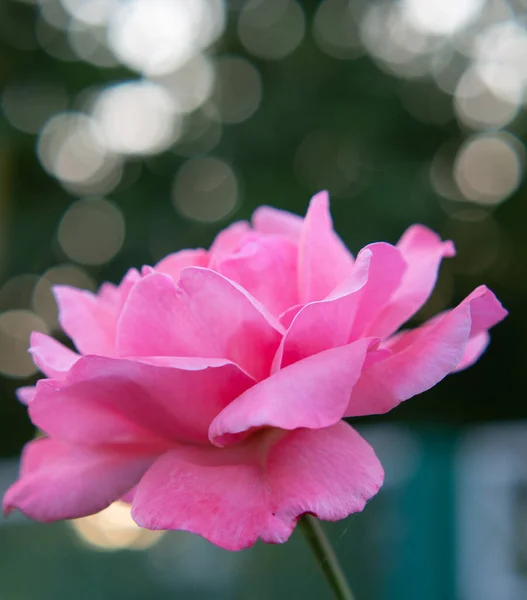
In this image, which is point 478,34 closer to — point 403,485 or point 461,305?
point 403,485

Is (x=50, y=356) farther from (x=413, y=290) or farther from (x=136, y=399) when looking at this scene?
(x=413, y=290)

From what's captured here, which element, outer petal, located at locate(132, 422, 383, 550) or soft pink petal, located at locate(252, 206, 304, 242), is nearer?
outer petal, located at locate(132, 422, 383, 550)

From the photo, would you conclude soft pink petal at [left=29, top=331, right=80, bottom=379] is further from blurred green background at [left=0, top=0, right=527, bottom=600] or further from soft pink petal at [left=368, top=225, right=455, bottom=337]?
blurred green background at [left=0, top=0, right=527, bottom=600]

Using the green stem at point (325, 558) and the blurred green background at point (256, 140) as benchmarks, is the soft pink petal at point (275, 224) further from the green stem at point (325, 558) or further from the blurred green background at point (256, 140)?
the blurred green background at point (256, 140)

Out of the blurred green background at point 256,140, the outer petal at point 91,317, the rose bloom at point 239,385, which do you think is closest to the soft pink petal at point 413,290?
the rose bloom at point 239,385

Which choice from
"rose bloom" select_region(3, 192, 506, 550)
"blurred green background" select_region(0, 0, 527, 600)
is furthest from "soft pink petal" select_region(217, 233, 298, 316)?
"blurred green background" select_region(0, 0, 527, 600)

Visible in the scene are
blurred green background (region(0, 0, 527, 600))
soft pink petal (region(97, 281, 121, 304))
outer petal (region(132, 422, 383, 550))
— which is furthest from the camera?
blurred green background (region(0, 0, 527, 600))

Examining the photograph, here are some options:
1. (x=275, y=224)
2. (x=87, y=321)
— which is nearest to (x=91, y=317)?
(x=87, y=321)
